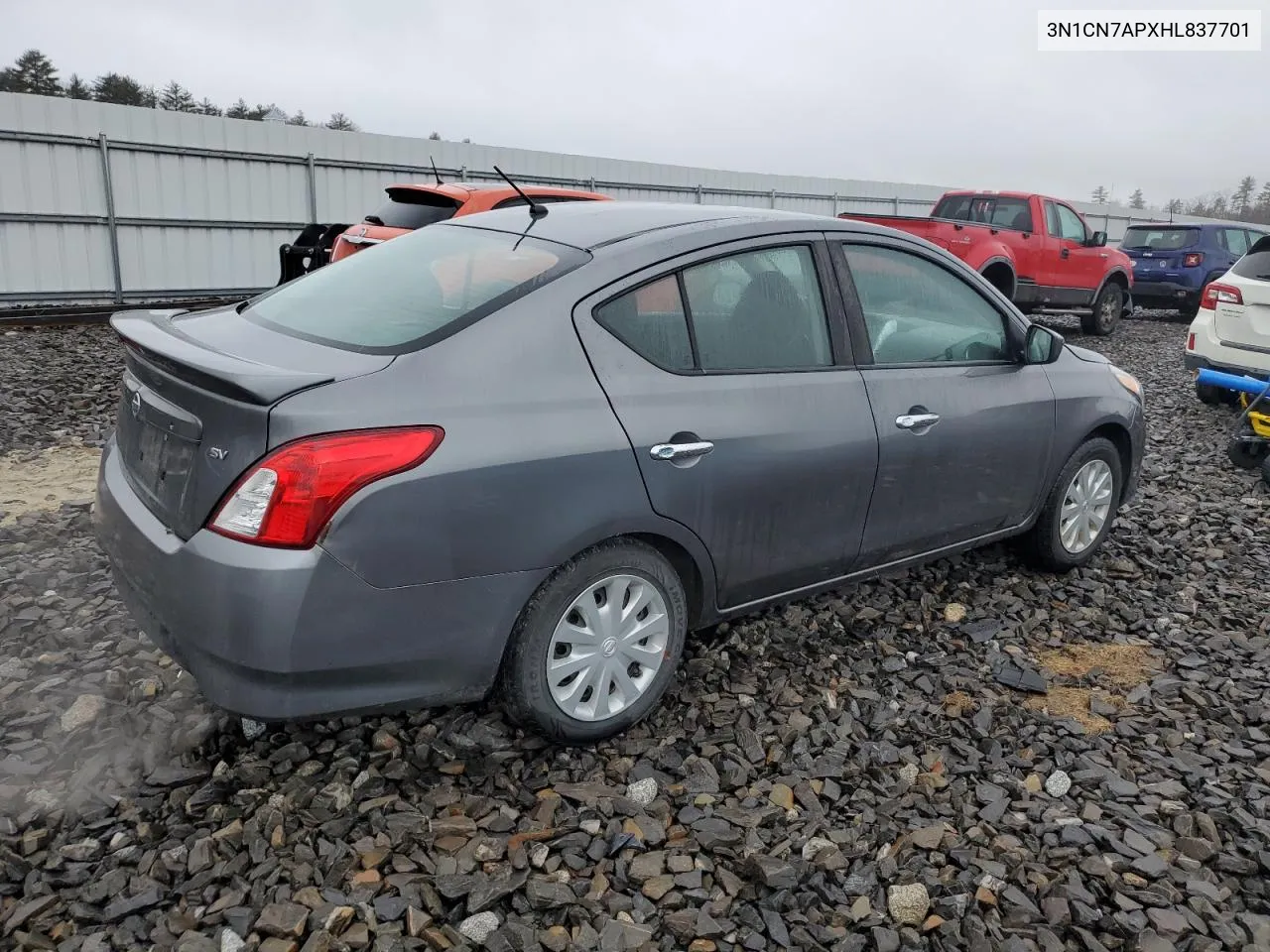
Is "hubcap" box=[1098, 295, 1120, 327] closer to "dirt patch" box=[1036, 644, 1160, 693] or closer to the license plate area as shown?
"dirt patch" box=[1036, 644, 1160, 693]

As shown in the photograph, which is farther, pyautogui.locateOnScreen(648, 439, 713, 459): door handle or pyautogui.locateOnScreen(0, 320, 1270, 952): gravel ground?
pyautogui.locateOnScreen(648, 439, 713, 459): door handle

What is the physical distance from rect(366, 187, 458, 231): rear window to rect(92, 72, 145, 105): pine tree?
4503cm

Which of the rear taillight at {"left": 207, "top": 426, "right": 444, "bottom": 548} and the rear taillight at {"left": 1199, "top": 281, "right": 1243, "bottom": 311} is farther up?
the rear taillight at {"left": 1199, "top": 281, "right": 1243, "bottom": 311}

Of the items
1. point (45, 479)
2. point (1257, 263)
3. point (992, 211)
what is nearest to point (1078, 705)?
point (45, 479)

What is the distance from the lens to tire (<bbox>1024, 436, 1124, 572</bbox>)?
4355 mm

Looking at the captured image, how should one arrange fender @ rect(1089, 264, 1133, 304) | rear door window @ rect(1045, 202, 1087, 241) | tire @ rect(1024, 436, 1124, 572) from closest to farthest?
1. tire @ rect(1024, 436, 1124, 572)
2. rear door window @ rect(1045, 202, 1087, 241)
3. fender @ rect(1089, 264, 1133, 304)

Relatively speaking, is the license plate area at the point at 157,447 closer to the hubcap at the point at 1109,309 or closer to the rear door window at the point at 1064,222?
the rear door window at the point at 1064,222

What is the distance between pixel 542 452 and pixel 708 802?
1112 mm

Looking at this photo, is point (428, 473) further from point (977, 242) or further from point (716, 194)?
point (716, 194)

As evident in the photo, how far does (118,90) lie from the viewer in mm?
46406

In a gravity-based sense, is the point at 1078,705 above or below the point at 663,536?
below

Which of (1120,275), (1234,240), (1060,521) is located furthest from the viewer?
(1234,240)

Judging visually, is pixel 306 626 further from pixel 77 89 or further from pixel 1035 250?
pixel 77 89

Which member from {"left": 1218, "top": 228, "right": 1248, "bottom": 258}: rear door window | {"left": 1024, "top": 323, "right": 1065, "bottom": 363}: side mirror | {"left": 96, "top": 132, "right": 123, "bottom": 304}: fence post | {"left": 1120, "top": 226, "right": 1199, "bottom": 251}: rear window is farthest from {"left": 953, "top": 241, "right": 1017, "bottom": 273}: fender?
{"left": 96, "top": 132, "right": 123, "bottom": 304}: fence post
